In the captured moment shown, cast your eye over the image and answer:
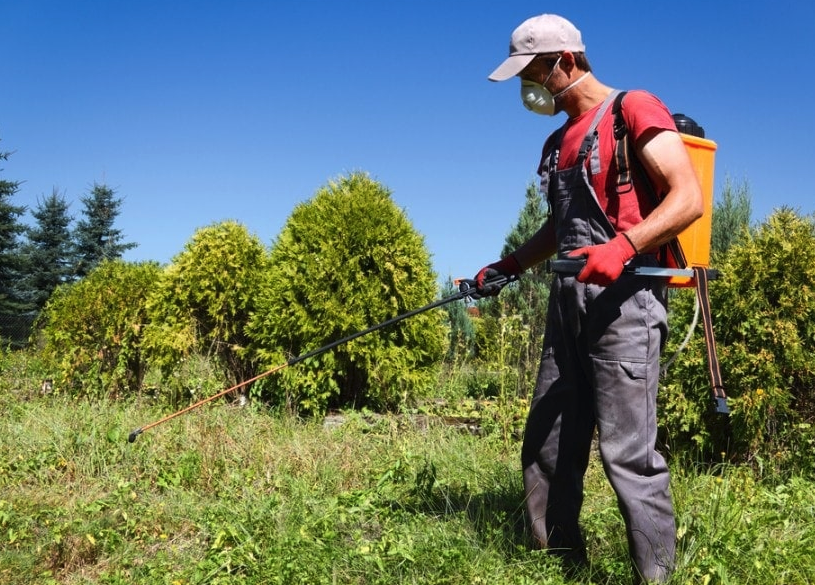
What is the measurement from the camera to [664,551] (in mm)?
2723

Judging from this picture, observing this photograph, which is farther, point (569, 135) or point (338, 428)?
point (338, 428)

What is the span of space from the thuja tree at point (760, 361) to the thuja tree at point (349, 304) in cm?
223

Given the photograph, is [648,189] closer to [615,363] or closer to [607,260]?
[607,260]

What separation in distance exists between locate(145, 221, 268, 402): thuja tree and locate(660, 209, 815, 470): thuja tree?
12.1ft

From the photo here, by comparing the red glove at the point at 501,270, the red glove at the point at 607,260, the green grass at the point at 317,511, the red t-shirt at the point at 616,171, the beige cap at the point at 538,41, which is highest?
the beige cap at the point at 538,41

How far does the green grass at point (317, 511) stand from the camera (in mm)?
3080

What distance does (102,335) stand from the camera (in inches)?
290

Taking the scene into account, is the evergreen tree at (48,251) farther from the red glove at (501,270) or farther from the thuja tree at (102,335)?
the red glove at (501,270)

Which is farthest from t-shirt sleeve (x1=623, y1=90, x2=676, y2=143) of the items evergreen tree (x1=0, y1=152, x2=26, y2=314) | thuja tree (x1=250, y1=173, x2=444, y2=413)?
evergreen tree (x1=0, y1=152, x2=26, y2=314)

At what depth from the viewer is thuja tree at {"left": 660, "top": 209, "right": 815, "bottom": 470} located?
4.59 m

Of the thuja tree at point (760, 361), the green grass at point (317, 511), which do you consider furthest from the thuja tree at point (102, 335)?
the thuja tree at point (760, 361)

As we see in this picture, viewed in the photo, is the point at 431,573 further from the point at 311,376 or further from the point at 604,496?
the point at 311,376

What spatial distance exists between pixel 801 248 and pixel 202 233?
4864 mm

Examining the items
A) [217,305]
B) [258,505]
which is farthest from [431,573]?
[217,305]
